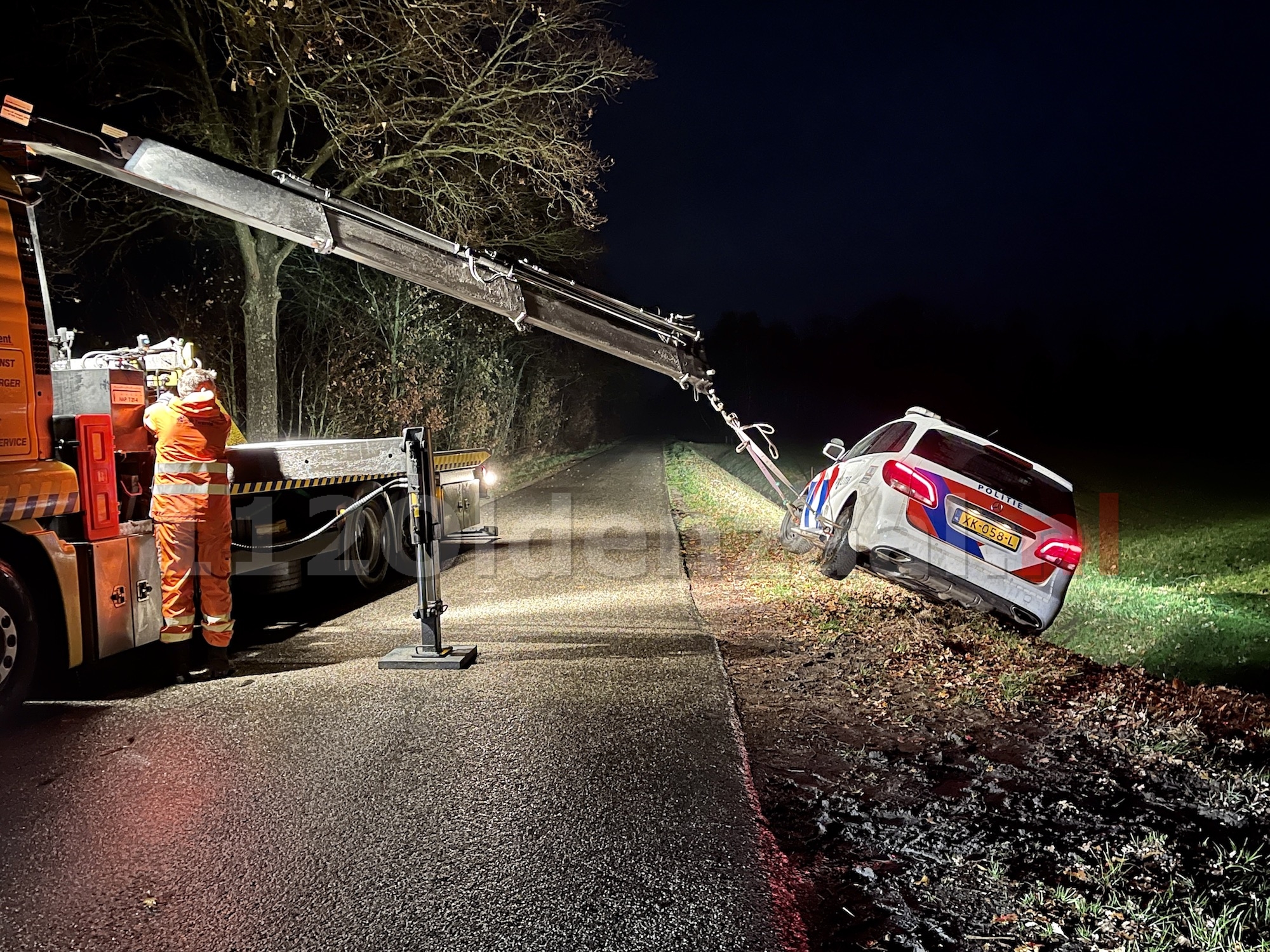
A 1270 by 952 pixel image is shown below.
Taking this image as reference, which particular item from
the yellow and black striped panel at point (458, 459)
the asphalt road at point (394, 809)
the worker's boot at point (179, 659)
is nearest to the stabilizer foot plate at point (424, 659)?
the asphalt road at point (394, 809)

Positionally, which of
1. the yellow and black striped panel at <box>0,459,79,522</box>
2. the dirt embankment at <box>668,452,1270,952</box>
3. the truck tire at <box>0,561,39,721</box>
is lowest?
the dirt embankment at <box>668,452,1270,952</box>

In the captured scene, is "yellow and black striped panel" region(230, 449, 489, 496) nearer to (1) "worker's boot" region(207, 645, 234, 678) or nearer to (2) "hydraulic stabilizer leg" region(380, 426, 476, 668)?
(2) "hydraulic stabilizer leg" region(380, 426, 476, 668)

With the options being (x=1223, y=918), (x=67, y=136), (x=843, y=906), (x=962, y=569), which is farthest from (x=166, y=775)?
(x=962, y=569)

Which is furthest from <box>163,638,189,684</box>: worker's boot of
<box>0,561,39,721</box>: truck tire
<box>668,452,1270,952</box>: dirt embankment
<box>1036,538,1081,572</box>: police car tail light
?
<box>1036,538,1081,572</box>: police car tail light

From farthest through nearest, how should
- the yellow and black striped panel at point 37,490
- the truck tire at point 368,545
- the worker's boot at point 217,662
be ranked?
1. the truck tire at point 368,545
2. the worker's boot at point 217,662
3. the yellow and black striped panel at point 37,490

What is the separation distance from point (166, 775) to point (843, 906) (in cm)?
327

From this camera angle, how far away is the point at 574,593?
27.9ft

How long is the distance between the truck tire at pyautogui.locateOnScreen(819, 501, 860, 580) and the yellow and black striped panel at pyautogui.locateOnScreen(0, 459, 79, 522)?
6289 millimetres

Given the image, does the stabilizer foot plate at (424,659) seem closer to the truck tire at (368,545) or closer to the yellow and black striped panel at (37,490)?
the yellow and black striped panel at (37,490)

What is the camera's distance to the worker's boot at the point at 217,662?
5.81 metres

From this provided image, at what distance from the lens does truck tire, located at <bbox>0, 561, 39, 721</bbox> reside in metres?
4.75

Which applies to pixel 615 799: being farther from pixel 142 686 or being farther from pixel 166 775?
pixel 142 686

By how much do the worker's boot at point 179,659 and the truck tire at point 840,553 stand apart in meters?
5.67

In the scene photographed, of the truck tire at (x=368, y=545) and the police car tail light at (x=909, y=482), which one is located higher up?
the police car tail light at (x=909, y=482)
